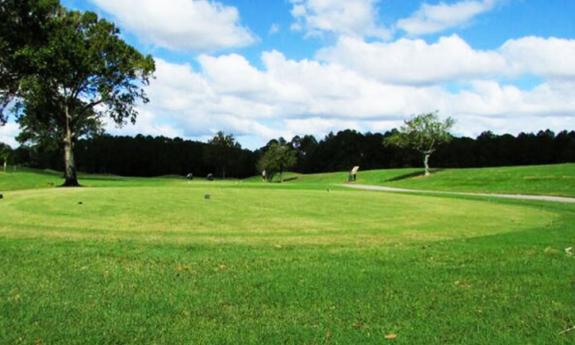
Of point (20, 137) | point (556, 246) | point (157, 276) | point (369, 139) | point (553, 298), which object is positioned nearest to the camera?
point (553, 298)

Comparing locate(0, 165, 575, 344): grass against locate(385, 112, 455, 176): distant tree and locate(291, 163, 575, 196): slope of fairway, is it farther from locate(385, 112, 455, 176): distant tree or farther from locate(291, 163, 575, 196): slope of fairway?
locate(385, 112, 455, 176): distant tree

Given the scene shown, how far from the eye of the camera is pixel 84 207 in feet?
61.8

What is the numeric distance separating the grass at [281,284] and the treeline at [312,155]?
104767 mm

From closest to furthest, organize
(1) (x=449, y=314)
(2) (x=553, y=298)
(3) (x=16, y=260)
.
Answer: (1) (x=449, y=314) → (2) (x=553, y=298) → (3) (x=16, y=260)

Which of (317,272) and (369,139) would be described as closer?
(317,272)

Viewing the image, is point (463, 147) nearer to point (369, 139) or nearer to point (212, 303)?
point (369, 139)

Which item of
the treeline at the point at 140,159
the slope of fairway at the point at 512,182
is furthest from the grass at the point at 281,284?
the treeline at the point at 140,159

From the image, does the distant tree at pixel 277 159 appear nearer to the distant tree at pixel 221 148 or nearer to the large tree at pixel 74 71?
the distant tree at pixel 221 148

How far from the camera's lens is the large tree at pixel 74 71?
39844 mm

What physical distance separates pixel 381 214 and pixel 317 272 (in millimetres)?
10429

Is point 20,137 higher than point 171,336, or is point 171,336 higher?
point 20,137

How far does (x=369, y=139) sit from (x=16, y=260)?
14464 cm

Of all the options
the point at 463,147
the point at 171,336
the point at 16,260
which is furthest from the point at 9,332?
the point at 463,147

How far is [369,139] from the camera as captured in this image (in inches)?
5935
